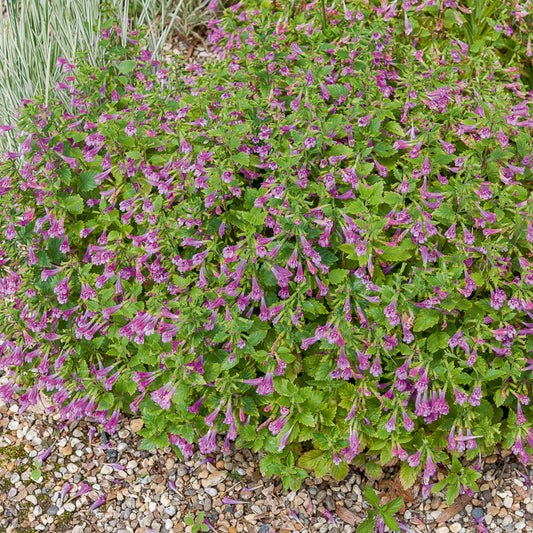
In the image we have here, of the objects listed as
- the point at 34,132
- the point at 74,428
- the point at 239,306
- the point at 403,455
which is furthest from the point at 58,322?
the point at 403,455

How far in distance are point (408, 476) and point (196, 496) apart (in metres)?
1.08

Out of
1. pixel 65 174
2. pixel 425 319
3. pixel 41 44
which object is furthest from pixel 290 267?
pixel 41 44

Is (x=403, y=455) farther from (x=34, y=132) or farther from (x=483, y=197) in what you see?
(x=34, y=132)

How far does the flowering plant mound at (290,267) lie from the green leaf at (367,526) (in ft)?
0.75

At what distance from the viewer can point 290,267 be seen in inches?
105

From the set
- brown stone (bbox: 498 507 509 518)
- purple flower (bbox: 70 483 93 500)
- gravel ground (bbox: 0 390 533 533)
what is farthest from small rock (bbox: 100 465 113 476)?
brown stone (bbox: 498 507 509 518)

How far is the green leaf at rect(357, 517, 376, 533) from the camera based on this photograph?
2.76 metres

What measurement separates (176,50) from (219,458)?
3.82 m

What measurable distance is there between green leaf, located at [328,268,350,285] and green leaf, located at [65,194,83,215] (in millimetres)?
1298

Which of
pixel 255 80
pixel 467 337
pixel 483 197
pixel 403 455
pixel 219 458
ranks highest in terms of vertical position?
pixel 255 80

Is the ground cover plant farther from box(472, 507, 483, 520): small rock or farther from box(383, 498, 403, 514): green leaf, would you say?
box(472, 507, 483, 520): small rock

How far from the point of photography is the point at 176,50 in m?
5.50

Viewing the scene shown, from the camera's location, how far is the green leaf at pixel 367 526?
9.05 ft

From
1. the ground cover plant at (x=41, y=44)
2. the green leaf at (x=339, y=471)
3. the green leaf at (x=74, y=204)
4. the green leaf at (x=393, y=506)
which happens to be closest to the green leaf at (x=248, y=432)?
the green leaf at (x=339, y=471)
